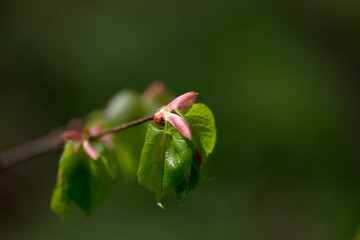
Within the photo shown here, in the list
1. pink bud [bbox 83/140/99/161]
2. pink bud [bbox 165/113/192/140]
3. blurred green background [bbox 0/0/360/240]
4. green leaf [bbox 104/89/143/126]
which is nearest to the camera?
pink bud [bbox 165/113/192/140]

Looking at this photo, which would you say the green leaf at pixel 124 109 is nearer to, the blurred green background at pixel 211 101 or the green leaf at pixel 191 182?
the green leaf at pixel 191 182

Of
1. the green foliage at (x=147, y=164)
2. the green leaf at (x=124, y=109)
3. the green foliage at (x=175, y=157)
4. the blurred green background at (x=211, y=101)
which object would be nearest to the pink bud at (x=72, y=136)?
the green foliage at (x=147, y=164)

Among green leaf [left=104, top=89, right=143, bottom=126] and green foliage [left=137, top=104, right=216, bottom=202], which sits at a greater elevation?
green foliage [left=137, top=104, right=216, bottom=202]

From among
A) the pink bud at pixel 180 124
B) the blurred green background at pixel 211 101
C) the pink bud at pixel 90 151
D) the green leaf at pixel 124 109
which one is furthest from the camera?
the blurred green background at pixel 211 101

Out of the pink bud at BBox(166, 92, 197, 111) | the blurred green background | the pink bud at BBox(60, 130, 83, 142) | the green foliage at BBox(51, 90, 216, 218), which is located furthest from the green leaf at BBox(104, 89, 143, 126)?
the blurred green background

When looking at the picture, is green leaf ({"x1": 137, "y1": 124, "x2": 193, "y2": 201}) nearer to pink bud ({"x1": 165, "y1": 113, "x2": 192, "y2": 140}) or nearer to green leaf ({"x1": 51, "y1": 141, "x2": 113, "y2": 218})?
pink bud ({"x1": 165, "y1": 113, "x2": 192, "y2": 140})

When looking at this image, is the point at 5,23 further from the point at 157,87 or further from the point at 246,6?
the point at 157,87
